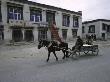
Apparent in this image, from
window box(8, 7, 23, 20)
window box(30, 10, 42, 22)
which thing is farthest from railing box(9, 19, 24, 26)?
window box(30, 10, 42, 22)

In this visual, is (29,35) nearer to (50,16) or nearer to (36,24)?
(36,24)

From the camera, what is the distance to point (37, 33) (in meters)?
29.7

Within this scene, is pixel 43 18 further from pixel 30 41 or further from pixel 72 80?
pixel 72 80

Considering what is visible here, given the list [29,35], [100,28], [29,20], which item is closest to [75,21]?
[100,28]

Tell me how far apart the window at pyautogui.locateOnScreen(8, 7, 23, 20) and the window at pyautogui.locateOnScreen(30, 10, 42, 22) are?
223cm

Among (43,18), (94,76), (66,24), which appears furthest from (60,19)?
(94,76)

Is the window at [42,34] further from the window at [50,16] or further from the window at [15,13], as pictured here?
the window at [15,13]

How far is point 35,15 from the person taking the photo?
2952 centimetres

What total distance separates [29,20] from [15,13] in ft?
9.16

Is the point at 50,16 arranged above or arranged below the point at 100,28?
above

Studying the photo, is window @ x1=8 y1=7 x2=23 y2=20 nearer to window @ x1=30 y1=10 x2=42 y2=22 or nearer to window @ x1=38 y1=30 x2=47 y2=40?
window @ x1=30 y1=10 x2=42 y2=22

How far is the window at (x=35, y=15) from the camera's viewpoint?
95.6ft

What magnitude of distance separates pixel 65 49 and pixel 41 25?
707 inches

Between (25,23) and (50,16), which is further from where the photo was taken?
(50,16)
